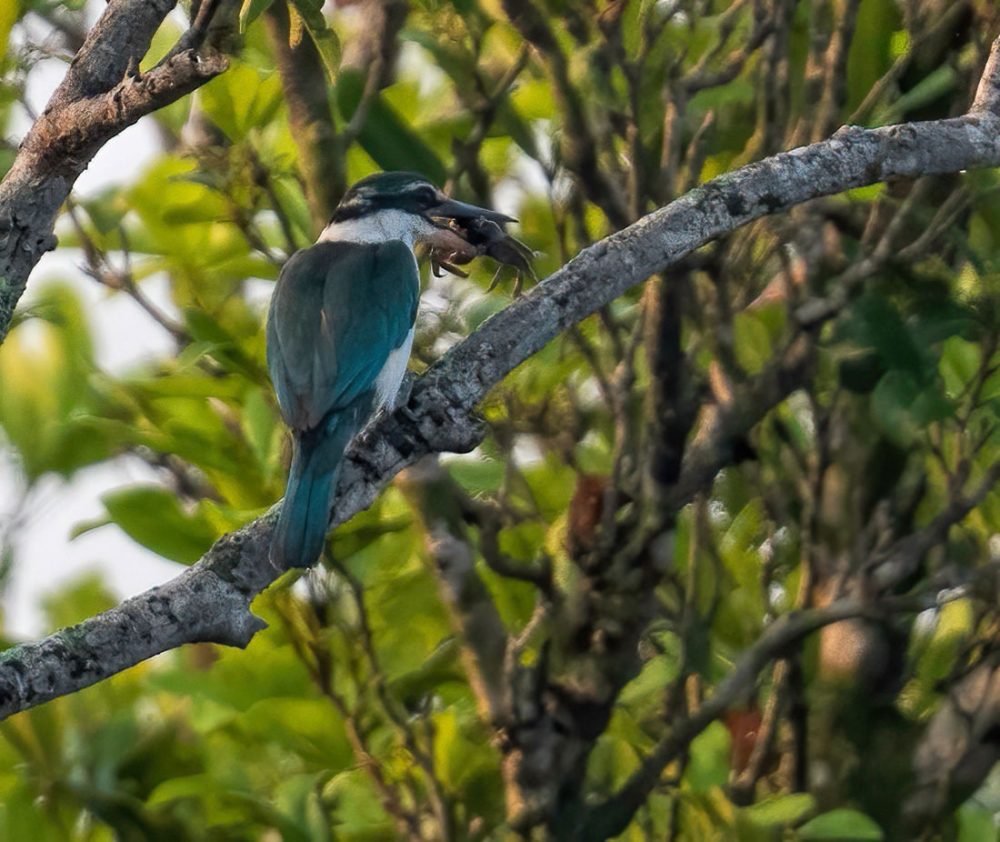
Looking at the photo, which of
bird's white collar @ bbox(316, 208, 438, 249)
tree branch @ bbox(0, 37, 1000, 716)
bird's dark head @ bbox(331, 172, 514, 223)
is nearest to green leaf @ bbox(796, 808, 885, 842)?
tree branch @ bbox(0, 37, 1000, 716)

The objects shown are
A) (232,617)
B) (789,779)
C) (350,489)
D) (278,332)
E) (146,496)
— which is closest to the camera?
(232,617)

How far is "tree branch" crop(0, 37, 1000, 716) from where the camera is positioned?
240 cm

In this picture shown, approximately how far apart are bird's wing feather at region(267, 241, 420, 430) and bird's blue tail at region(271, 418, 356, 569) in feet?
0.15

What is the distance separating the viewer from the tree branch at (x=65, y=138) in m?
2.06

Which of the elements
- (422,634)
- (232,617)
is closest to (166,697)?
(422,634)

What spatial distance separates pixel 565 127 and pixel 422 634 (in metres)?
0.94

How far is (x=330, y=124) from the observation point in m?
2.98

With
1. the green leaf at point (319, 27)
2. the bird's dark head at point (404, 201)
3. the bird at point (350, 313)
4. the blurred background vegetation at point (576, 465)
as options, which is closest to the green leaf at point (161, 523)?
the blurred background vegetation at point (576, 465)

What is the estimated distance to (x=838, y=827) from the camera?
2.83 meters

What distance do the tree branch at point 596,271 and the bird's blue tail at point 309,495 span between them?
0.02 m

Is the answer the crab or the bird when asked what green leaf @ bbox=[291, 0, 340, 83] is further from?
the crab

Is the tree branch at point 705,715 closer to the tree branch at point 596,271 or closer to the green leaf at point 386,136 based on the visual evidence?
the tree branch at point 596,271

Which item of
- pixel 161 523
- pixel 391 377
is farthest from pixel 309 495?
pixel 391 377

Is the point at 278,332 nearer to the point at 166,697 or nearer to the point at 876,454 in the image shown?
the point at 166,697
